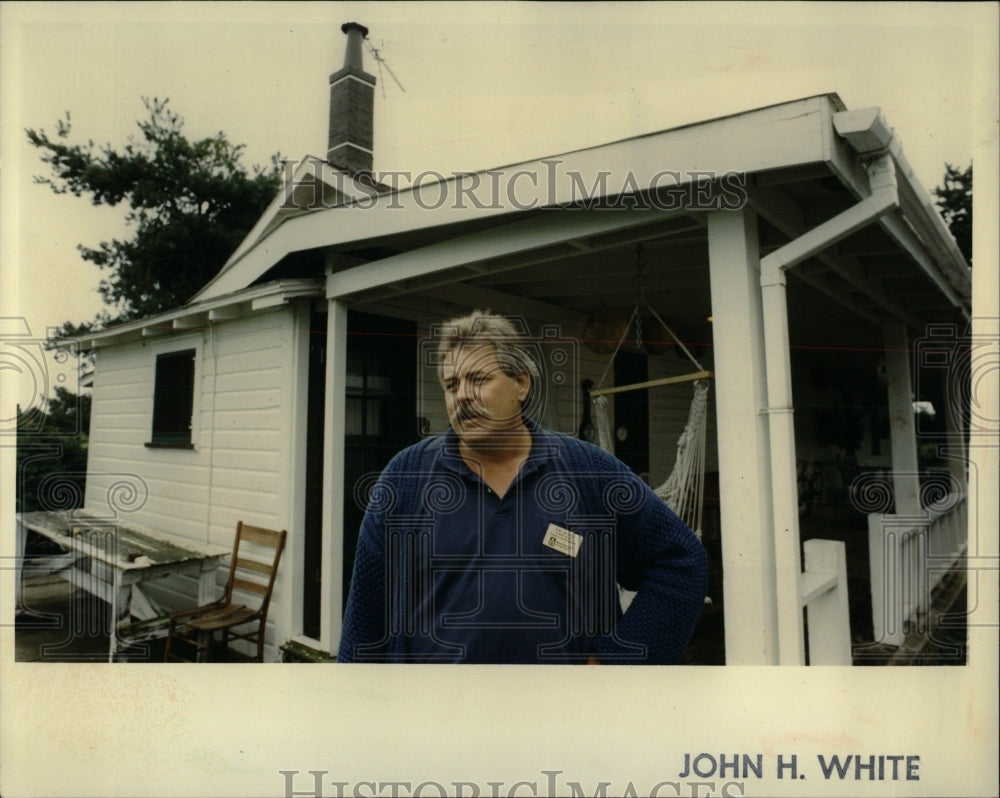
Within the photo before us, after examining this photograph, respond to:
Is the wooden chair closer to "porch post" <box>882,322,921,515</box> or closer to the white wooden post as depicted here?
the white wooden post

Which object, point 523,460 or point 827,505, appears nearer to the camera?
point 523,460

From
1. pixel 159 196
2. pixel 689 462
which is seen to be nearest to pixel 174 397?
pixel 159 196

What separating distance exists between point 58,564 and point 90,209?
1.22 metres

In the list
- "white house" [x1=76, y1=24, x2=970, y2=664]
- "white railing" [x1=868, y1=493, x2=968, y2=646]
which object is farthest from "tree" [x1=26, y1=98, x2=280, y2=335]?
"white railing" [x1=868, y1=493, x2=968, y2=646]

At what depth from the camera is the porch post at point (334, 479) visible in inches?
99.2

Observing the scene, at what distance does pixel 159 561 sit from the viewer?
236 cm

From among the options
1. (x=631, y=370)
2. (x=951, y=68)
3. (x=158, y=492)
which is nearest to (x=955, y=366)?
(x=951, y=68)

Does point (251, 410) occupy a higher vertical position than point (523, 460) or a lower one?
higher

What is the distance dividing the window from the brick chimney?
1338 millimetres

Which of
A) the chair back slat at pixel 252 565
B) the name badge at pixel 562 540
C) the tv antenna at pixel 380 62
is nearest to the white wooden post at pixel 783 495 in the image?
the name badge at pixel 562 540

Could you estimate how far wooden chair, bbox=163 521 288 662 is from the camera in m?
2.51

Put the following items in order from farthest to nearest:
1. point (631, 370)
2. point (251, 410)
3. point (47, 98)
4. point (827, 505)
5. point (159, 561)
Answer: point (827, 505), point (631, 370), point (251, 410), point (159, 561), point (47, 98)

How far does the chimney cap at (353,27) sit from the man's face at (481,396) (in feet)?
3.64

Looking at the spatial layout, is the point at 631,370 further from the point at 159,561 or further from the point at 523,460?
the point at 159,561
